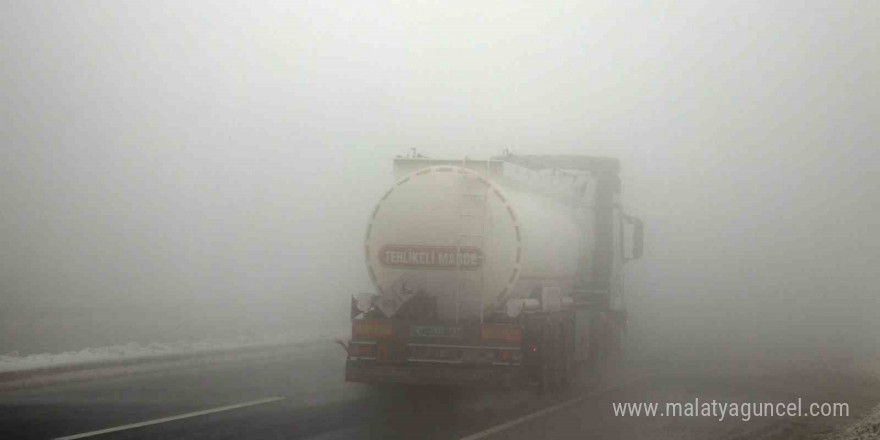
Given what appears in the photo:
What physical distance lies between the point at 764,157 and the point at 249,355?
5755 centimetres

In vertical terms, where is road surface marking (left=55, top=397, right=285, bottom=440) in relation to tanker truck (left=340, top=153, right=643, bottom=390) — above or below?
below

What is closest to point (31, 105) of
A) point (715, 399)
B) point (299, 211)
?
point (299, 211)

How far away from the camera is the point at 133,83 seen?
8538 cm

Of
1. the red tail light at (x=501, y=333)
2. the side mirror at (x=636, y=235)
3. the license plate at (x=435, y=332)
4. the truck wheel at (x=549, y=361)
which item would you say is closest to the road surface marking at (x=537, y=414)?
the truck wheel at (x=549, y=361)

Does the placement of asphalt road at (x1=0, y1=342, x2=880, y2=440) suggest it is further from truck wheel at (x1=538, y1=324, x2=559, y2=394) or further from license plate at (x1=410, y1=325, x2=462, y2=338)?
license plate at (x1=410, y1=325, x2=462, y2=338)

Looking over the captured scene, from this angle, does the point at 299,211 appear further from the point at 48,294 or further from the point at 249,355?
the point at 249,355

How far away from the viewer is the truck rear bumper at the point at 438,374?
12.8m

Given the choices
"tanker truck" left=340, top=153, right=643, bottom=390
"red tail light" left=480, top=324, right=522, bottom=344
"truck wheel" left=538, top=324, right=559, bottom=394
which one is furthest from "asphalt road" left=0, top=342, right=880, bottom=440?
"red tail light" left=480, top=324, right=522, bottom=344

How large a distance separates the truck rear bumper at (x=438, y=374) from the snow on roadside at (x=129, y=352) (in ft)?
16.8

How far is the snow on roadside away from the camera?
47.7 feet

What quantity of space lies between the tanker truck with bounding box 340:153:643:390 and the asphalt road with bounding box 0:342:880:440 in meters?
0.55

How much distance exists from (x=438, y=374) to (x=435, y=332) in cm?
65

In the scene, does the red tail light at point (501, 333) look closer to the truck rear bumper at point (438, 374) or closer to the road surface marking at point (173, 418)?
the truck rear bumper at point (438, 374)

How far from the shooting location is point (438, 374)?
12891 millimetres
